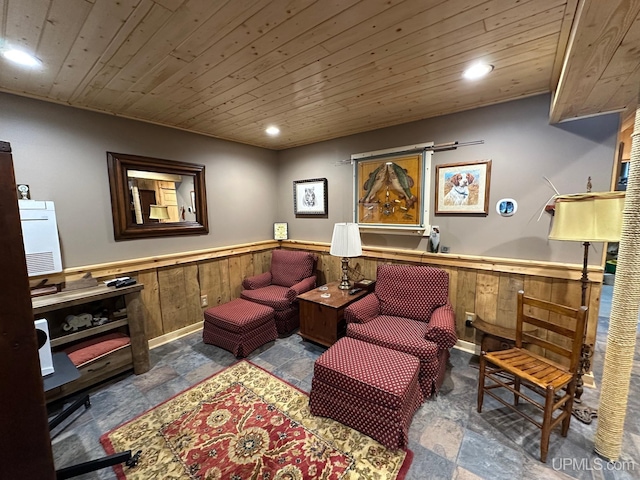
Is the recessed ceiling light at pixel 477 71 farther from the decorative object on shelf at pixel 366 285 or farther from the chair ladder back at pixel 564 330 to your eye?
the decorative object on shelf at pixel 366 285

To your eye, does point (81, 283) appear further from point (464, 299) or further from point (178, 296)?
point (464, 299)

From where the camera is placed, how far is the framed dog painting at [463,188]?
2604 millimetres

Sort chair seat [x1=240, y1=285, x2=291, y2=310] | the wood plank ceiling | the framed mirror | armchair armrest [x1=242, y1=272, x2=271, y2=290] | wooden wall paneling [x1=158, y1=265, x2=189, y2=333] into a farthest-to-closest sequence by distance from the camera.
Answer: armchair armrest [x1=242, y1=272, x2=271, y2=290] < chair seat [x1=240, y1=285, x2=291, y2=310] < wooden wall paneling [x1=158, y1=265, x2=189, y2=333] < the framed mirror < the wood plank ceiling

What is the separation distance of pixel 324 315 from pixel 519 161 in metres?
2.39

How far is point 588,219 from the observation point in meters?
1.74

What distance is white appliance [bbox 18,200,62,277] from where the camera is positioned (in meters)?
2.11

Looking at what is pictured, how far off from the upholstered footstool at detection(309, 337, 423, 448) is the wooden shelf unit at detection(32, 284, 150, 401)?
1737 millimetres

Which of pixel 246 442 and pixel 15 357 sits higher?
pixel 15 357

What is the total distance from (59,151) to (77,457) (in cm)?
241

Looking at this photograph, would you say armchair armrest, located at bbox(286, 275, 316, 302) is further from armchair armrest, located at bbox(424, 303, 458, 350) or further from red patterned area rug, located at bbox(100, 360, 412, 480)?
armchair armrest, located at bbox(424, 303, 458, 350)

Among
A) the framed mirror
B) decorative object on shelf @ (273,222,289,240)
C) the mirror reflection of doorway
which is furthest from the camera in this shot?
decorative object on shelf @ (273,222,289,240)

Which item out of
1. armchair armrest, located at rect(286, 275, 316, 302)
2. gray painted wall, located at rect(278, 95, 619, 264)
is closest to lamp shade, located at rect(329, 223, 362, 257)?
gray painted wall, located at rect(278, 95, 619, 264)

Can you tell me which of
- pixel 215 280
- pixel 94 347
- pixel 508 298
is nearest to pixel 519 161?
pixel 508 298

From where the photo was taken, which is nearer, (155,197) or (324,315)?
(324,315)
